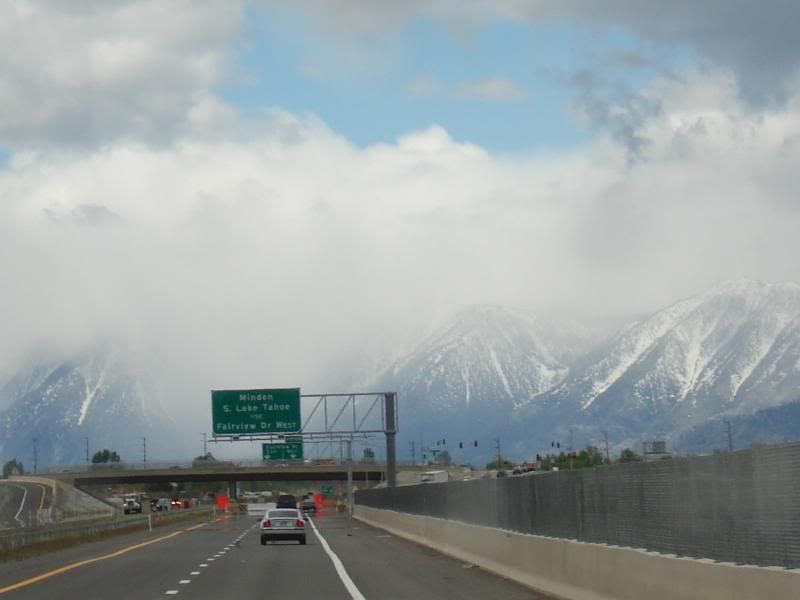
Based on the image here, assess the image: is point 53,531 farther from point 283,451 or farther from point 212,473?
point 212,473

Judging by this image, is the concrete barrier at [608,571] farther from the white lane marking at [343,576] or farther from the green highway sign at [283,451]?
the green highway sign at [283,451]

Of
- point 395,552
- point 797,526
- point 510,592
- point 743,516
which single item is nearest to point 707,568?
point 743,516

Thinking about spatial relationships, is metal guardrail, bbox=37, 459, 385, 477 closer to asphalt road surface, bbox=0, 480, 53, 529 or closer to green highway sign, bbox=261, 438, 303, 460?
asphalt road surface, bbox=0, 480, 53, 529

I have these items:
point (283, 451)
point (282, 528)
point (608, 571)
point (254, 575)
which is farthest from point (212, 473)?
point (608, 571)

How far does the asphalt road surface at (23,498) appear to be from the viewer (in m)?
126

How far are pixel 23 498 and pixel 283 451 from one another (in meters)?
55.7

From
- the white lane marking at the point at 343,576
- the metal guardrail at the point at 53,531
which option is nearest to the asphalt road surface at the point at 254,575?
the white lane marking at the point at 343,576

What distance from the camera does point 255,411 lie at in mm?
84188

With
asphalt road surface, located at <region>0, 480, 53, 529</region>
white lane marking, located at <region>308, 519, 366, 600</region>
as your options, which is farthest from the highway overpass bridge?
white lane marking, located at <region>308, 519, 366, 600</region>

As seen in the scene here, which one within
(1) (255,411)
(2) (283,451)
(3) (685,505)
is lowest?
(3) (685,505)

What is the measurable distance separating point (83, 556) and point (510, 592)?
72.8ft

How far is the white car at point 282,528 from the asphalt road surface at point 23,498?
214ft

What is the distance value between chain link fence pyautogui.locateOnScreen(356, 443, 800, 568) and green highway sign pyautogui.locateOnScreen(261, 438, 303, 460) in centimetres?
6533

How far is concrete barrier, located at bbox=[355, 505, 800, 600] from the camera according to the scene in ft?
50.9
